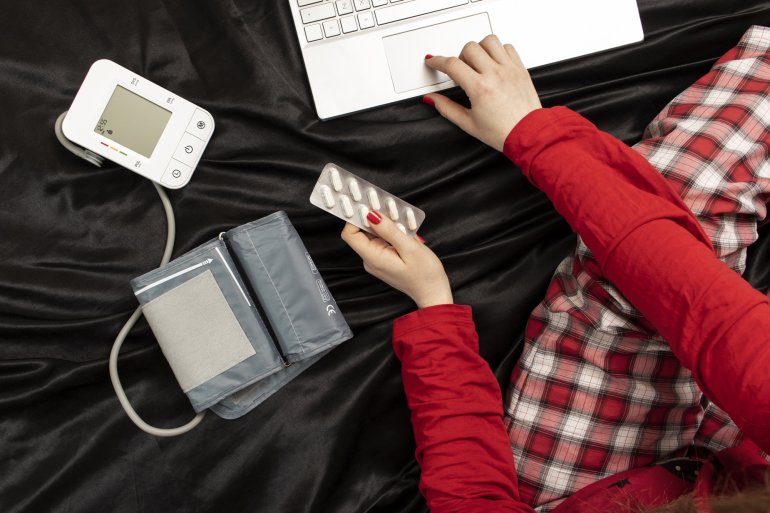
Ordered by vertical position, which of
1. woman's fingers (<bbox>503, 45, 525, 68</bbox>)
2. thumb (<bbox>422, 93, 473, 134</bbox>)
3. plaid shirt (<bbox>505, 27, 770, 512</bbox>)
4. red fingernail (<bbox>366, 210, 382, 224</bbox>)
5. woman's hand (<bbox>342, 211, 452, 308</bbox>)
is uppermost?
woman's fingers (<bbox>503, 45, 525, 68</bbox>)

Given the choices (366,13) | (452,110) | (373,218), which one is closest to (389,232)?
(373,218)

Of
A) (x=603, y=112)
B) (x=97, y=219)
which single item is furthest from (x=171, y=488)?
(x=603, y=112)

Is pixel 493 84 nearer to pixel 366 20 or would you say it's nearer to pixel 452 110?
pixel 452 110

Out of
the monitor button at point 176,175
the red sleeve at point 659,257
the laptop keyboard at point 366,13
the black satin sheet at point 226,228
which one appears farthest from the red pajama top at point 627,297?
the monitor button at point 176,175

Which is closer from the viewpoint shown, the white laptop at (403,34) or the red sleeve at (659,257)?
the red sleeve at (659,257)

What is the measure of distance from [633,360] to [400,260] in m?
Answer: 0.31

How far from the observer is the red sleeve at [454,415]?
676 mm

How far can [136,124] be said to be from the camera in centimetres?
76

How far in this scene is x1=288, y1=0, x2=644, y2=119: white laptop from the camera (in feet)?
2.48

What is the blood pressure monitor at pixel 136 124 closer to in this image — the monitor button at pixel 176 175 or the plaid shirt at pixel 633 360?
the monitor button at pixel 176 175

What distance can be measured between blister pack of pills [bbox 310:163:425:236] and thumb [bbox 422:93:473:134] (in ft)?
0.40

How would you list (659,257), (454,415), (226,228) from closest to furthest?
1. (659,257)
2. (454,415)
3. (226,228)

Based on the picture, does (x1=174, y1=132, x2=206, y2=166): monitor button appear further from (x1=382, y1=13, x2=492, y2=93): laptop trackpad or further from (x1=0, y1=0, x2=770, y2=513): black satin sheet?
(x1=382, y1=13, x2=492, y2=93): laptop trackpad

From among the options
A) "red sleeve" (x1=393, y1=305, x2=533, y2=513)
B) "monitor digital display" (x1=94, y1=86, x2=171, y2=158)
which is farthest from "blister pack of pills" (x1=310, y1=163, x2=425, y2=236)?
"monitor digital display" (x1=94, y1=86, x2=171, y2=158)
